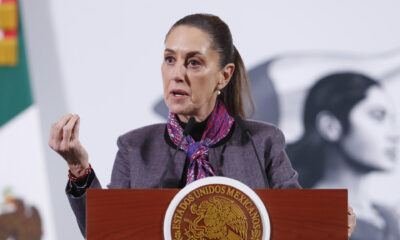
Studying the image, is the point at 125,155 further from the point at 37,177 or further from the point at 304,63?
the point at 304,63

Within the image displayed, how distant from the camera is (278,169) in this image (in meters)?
1.57

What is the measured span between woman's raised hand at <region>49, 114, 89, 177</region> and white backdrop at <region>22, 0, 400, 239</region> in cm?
125

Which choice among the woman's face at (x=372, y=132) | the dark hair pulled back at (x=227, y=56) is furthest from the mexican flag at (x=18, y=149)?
the woman's face at (x=372, y=132)

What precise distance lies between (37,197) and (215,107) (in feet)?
4.76

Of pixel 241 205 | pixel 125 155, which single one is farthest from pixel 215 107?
pixel 241 205

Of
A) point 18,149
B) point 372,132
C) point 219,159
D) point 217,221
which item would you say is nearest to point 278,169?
point 219,159

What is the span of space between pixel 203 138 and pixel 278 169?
0.80 ft

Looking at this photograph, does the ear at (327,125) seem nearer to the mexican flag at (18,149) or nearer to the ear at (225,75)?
the ear at (225,75)

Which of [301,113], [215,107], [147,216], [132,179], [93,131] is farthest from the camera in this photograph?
[301,113]

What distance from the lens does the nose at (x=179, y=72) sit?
4.96 ft

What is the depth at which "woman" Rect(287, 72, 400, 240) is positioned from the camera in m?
2.81

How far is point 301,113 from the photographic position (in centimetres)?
284

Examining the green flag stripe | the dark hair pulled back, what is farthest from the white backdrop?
the dark hair pulled back

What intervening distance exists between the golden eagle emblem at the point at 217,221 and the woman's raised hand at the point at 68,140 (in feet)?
1.43
